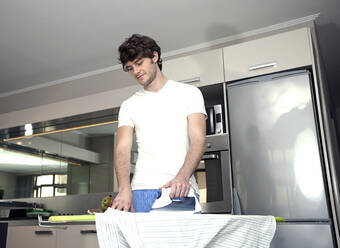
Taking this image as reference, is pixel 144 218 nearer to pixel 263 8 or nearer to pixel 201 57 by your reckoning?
pixel 201 57

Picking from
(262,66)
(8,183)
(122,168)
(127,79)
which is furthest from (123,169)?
(8,183)

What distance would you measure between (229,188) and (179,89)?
3.21ft

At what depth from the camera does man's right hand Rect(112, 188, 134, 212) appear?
1.36 m

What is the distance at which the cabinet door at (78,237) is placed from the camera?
92.5 inches

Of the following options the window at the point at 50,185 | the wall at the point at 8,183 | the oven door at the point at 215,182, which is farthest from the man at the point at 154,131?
the wall at the point at 8,183

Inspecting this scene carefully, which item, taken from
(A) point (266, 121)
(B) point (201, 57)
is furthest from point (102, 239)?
(B) point (201, 57)

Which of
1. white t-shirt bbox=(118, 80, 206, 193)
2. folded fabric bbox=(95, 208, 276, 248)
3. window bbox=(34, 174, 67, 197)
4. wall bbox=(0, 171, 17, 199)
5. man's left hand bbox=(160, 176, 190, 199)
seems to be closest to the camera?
folded fabric bbox=(95, 208, 276, 248)

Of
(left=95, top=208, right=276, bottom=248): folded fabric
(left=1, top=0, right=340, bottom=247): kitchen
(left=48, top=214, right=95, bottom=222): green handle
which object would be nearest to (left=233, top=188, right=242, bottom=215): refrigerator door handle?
(left=1, top=0, right=340, bottom=247): kitchen

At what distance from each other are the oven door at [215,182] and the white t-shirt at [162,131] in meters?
0.88

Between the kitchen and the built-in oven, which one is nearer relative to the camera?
the built-in oven

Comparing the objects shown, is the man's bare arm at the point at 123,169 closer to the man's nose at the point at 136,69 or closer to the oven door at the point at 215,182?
the man's nose at the point at 136,69

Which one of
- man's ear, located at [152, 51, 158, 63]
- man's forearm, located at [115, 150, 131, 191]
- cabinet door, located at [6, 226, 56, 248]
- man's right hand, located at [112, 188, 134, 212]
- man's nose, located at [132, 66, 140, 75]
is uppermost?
man's ear, located at [152, 51, 158, 63]

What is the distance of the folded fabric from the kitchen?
1584 mm

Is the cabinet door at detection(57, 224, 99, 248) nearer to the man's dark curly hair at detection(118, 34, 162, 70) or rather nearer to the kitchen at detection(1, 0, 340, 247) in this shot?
the kitchen at detection(1, 0, 340, 247)
